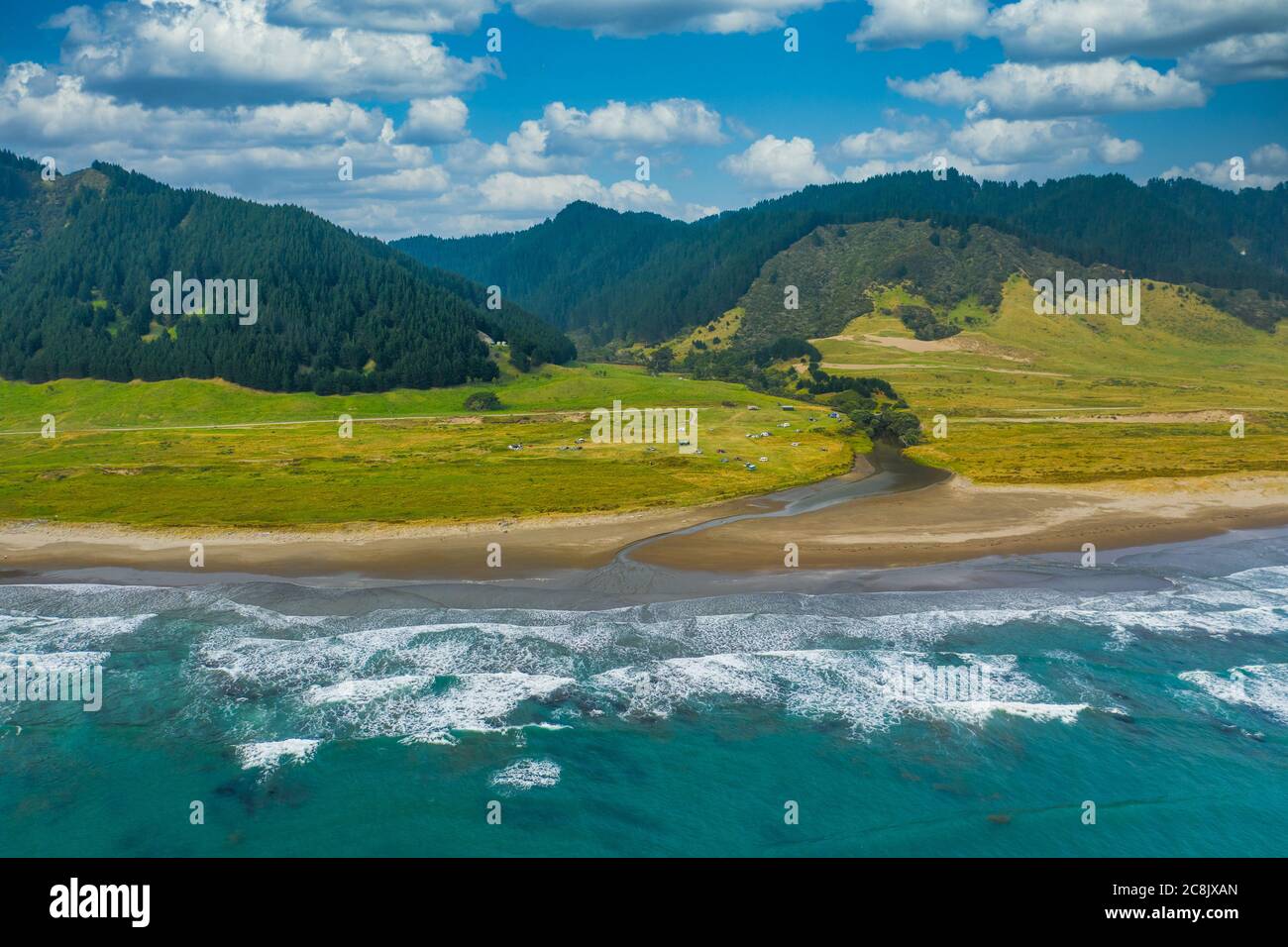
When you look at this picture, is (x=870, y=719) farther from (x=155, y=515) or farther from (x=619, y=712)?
(x=155, y=515)

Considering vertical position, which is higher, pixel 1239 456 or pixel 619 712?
pixel 1239 456

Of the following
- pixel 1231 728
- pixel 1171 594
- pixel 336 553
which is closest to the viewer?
pixel 1231 728

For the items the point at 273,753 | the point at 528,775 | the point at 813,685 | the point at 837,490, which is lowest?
the point at 528,775

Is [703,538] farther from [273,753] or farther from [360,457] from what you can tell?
[360,457]

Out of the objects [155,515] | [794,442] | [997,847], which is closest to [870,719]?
[997,847]

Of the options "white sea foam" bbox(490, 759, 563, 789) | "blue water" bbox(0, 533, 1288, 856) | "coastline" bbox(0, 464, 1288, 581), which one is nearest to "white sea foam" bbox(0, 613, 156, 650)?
"blue water" bbox(0, 533, 1288, 856)

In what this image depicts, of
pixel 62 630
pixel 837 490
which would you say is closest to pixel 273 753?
pixel 62 630
